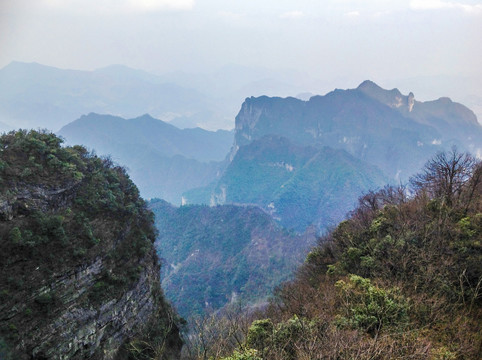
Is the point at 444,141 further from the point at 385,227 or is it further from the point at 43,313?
the point at 43,313

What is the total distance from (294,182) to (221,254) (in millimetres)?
69368

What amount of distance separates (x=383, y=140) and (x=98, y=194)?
195787 millimetres

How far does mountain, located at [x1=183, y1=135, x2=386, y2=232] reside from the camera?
12412cm

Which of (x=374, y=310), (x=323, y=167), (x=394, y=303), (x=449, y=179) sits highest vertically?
(x=449, y=179)

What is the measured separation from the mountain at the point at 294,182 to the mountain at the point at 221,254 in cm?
4189

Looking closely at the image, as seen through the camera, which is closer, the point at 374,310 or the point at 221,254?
the point at 374,310

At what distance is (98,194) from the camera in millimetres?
19266

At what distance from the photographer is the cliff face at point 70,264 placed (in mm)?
12594

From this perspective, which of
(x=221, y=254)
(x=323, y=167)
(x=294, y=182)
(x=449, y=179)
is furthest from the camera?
(x=323, y=167)

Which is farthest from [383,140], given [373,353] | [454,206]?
[373,353]

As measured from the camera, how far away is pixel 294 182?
134625mm

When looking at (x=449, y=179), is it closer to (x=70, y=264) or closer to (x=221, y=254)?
(x=70, y=264)

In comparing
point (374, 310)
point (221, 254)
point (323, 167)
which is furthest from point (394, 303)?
point (323, 167)

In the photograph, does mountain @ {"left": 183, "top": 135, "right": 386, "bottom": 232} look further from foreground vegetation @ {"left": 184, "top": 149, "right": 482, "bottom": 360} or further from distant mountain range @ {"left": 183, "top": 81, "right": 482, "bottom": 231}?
foreground vegetation @ {"left": 184, "top": 149, "right": 482, "bottom": 360}
